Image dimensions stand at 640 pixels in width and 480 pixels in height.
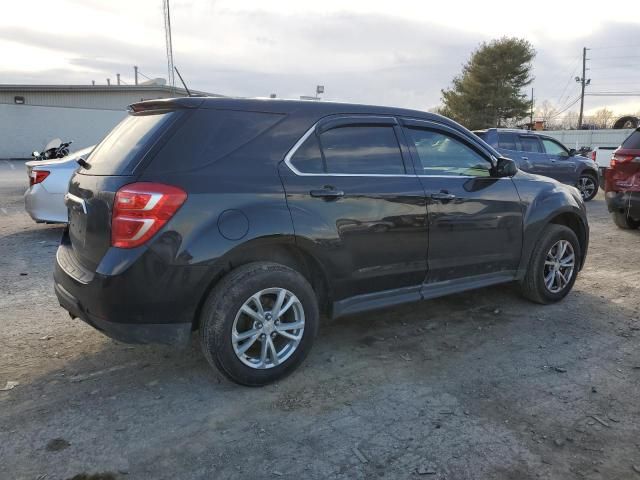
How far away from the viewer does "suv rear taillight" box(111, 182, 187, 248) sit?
296cm

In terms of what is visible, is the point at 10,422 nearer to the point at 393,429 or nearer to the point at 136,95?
the point at 393,429

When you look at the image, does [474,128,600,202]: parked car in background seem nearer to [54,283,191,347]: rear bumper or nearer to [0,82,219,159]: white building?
[54,283,191,347]: rear bumper

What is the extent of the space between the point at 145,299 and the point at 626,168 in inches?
305

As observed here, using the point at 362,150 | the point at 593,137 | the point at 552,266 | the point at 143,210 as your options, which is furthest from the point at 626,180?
the point at 593,137

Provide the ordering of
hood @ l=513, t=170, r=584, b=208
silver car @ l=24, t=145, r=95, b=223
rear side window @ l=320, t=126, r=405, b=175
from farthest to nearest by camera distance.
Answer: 1. silver car @ l=24, t=145, r=95, b=223
2. hood @ l=513, t=170, r=584, b=208
3. rear side window @ l=320, t=126, r=405, b=175

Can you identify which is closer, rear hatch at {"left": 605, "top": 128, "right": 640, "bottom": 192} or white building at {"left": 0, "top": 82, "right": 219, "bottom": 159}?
rear hatch at {"left": 605, "top": 128, "right": 640, "bottom": 192}

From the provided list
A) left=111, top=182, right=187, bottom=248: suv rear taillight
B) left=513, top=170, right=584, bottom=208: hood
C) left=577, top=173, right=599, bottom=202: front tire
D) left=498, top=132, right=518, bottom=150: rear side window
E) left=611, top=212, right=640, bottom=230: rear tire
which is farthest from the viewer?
left=577, top=173, right=599, bottom=202: front tire

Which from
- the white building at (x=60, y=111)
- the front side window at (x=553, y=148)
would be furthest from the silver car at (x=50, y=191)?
the white building at (x=60, y=111)

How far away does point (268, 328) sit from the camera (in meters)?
3.34

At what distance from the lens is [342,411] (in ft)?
10.3

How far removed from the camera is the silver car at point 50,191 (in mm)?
7285

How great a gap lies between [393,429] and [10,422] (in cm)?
214

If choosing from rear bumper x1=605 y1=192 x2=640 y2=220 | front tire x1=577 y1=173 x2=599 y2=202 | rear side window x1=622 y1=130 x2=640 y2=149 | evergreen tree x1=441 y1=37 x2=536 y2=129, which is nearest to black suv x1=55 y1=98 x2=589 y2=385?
rear bumper x1=605 y1=192 x2=640 y2=220

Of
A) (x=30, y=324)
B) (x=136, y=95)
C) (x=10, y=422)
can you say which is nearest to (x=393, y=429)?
(x=10, y=422)
